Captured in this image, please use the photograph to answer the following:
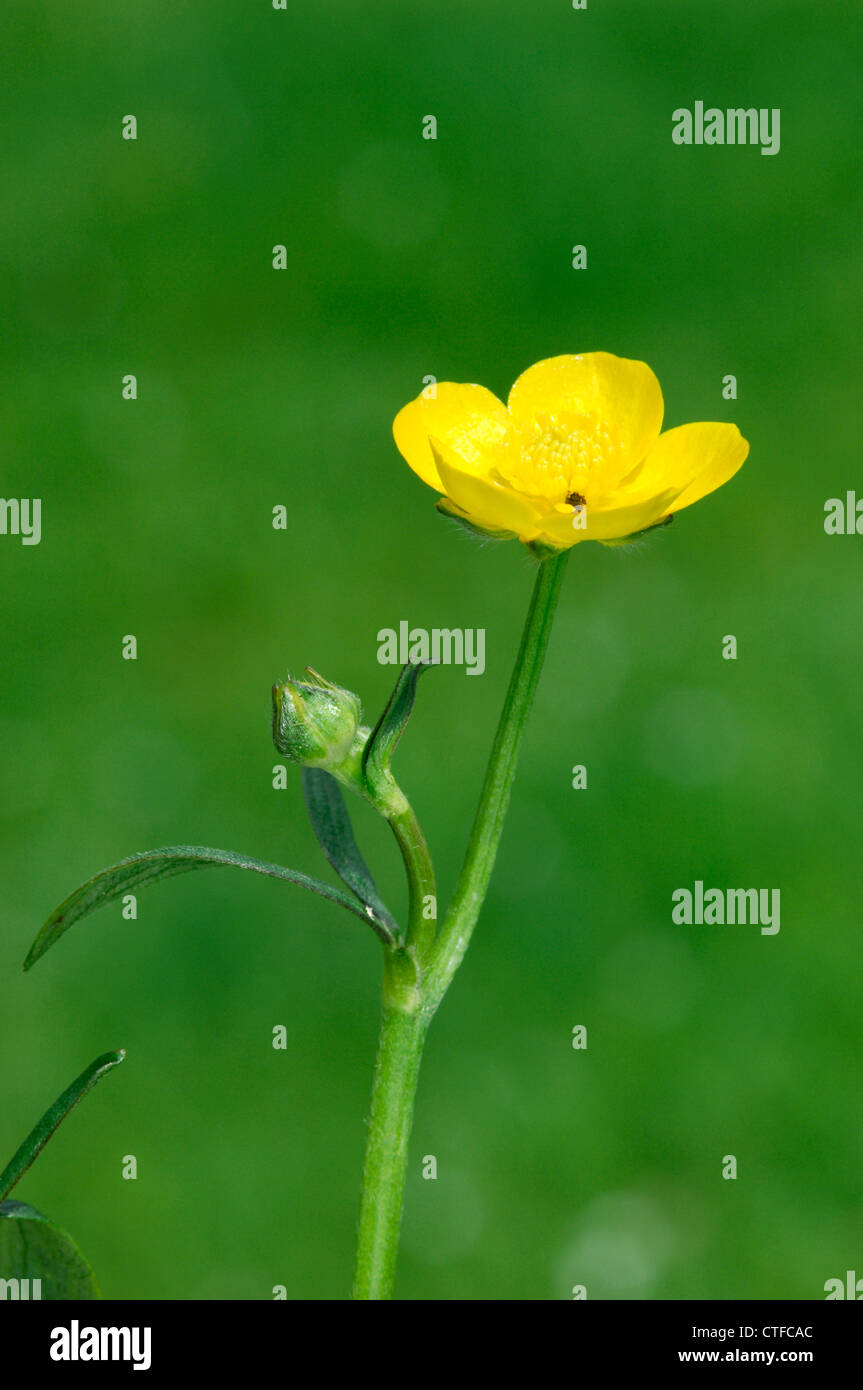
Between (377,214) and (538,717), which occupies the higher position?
(377,214)

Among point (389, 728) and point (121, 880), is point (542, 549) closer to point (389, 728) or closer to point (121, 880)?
point (389, 728)

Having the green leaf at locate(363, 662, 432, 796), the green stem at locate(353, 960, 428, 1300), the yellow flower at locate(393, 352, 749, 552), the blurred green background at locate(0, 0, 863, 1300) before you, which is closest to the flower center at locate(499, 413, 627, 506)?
the yellow flower at locate(393, 352, 749, 552)

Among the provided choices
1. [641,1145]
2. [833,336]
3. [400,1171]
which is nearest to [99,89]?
[833,336]

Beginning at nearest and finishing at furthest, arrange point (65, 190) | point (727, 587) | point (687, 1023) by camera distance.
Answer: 1. point (687, 1023)
2. point (727, 587)
3. point (65, 190)

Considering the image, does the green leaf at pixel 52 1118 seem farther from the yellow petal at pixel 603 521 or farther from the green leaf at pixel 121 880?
the yellow petal at pixel 603 521

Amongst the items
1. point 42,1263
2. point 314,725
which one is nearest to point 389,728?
point 314,725

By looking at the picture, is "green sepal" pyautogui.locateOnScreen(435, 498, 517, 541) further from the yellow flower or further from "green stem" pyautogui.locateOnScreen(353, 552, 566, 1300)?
"green stem" pyautogui.locateOnScreen(353, 552, 566, 1300)

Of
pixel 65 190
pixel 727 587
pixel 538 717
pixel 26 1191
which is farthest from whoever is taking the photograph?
pixel 65 190

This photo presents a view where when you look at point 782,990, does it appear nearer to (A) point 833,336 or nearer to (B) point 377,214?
(A) point 833,336
